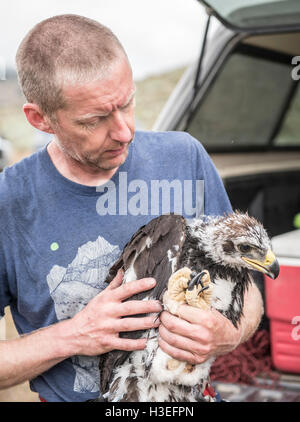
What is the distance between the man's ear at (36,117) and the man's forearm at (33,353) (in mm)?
721

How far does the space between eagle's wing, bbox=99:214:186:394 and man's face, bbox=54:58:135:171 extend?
29 centimetres

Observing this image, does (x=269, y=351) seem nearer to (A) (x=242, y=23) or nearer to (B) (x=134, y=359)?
(B) (x=134, y=359)

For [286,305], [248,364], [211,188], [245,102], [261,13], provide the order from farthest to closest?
1. [245,102]
2. [261,13]
3. [248,364]
4. [286,305]
5. [211,188]

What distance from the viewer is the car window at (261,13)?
3.13 meters

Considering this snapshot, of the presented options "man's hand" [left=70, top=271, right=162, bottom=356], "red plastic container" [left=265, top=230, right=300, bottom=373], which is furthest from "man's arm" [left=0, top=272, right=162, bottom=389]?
"red plastic container" [left=265, top=230, right=300, bottom=373]

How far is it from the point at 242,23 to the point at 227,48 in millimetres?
658

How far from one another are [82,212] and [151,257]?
0.31m

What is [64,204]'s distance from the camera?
1819 mm

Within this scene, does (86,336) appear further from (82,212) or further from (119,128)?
(119,128)

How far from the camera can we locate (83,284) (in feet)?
6.05

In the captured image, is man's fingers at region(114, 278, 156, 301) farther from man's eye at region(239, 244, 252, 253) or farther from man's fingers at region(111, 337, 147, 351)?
man's eye at region(239, 244, 252, 253)

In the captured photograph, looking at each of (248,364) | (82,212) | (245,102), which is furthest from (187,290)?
(245,102)

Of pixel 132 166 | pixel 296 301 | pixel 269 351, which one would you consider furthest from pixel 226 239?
pixel 269 351

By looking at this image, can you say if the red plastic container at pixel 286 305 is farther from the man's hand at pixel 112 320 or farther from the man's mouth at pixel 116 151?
the man's mouth at pixel 116 151
